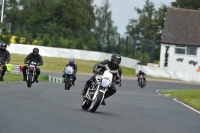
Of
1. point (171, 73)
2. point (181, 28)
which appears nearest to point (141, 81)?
point (171, 73)

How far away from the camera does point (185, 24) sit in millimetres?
72750

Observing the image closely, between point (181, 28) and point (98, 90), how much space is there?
56.0m

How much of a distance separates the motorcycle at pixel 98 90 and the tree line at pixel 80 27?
83.2 ft

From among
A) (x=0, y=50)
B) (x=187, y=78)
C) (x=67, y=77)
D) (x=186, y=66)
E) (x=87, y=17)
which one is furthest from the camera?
(x=87, y=17)

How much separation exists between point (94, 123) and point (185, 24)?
59.4m

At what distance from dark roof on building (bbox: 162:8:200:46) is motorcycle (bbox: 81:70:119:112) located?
54022 mm

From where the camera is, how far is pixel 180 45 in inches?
2817

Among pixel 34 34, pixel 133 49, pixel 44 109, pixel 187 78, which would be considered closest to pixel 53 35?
pixel 34 34

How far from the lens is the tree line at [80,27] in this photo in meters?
74.0

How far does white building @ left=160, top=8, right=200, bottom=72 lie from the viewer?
233ft

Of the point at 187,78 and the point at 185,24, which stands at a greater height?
the point at 185,24

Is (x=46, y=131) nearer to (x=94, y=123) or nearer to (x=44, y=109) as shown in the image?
(x=94, y=123)

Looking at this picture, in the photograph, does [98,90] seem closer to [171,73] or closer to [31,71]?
[31,71]

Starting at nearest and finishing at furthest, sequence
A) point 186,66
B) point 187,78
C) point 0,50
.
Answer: point 0,50 < point 187,78 < point 186,66
